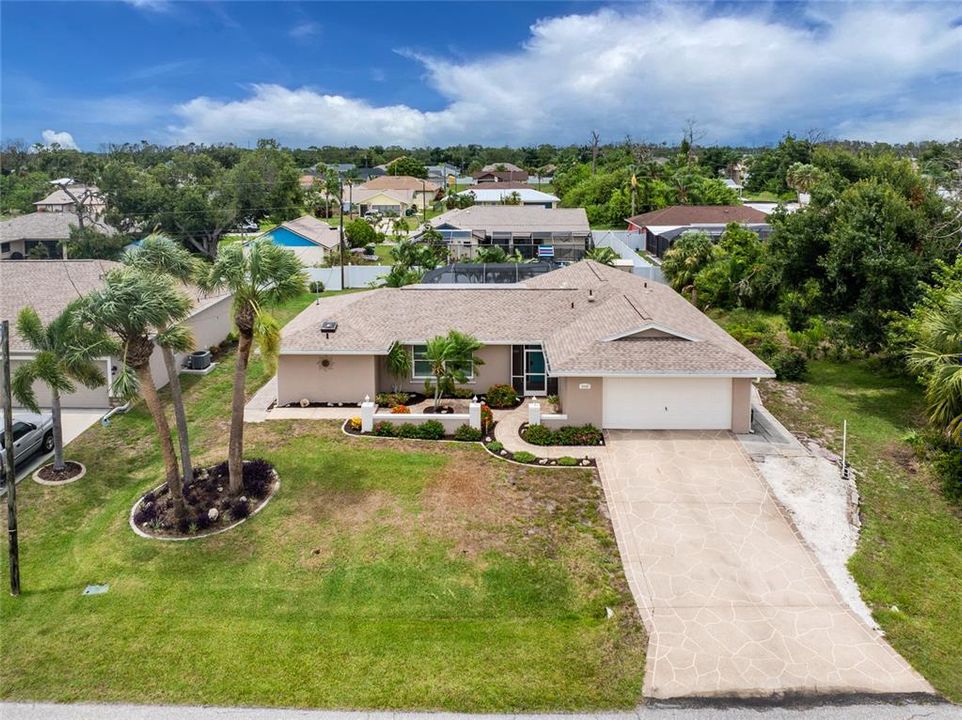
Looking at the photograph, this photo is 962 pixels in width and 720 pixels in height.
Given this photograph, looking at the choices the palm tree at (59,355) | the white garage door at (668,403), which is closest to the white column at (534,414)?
the white garage door at (668,403)

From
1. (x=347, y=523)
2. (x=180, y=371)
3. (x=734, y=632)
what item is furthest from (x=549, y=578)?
(x=180, y=371)

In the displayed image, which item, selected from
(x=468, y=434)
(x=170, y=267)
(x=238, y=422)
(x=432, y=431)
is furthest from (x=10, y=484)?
(x=468, y=434)

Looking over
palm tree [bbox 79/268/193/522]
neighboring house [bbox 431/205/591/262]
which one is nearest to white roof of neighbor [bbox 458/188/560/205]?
neighboring house [bbox 431/205/591/262]

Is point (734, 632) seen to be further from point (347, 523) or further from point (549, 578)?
point (347, 523)

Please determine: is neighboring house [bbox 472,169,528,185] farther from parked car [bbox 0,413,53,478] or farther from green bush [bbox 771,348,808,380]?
parked car [bbox 0,413,53,478]

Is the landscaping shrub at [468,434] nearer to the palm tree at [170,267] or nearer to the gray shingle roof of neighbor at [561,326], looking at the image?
the gray shingle roof of neighbor at [561,326]
